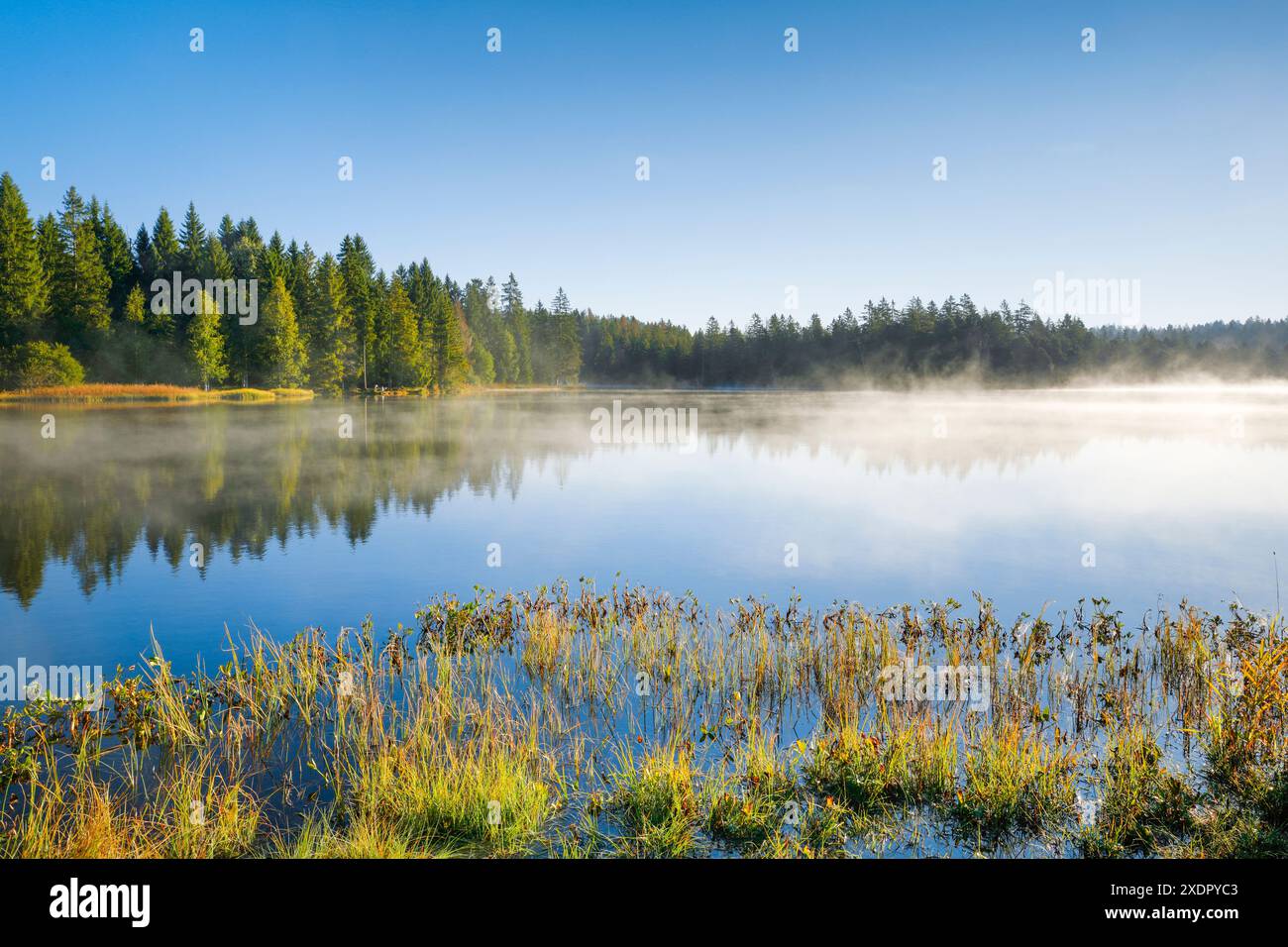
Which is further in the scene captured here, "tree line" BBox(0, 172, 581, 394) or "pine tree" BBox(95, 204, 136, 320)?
"pine tree" BBox(95, 204, 136, 320)

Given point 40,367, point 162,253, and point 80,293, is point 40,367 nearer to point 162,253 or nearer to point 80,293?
point 80,293

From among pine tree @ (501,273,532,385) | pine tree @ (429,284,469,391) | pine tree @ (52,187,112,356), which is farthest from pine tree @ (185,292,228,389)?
pine tree @ (501,273,532,385)

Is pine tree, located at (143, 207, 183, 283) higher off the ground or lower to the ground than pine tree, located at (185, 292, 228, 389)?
higher

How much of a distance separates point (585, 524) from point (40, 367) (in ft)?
225

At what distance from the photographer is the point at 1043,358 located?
11994 centimetres

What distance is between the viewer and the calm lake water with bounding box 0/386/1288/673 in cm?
1443

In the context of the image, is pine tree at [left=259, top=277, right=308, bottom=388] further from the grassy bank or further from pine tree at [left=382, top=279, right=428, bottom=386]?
pine tree at [left=382, top=279, right=428, bottom=386]

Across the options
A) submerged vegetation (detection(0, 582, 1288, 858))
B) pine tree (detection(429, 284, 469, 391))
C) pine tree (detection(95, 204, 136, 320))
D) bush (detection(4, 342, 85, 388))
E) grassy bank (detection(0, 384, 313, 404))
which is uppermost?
pine tree (detection(95, 204, 136, 320))

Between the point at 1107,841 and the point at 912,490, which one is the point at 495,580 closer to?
the point at 1107,841

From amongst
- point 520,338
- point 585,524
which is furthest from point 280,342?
point 585,524

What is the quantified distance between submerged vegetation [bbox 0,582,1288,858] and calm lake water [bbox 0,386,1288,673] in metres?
2.83

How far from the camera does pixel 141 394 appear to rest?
76000 millimetres
